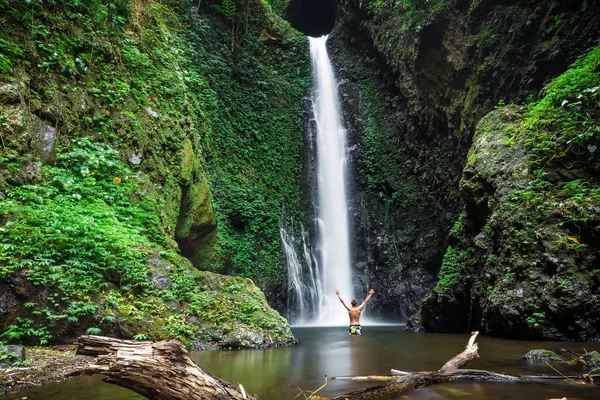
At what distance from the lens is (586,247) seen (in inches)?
264

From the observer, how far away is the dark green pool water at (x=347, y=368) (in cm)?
330

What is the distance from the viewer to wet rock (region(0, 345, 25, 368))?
3.84 m

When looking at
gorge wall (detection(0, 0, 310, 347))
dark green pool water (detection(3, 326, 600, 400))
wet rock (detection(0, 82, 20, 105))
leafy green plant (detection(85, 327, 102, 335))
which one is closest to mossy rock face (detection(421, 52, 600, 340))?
dark green pool water (detection(3, 326, 600, 400))

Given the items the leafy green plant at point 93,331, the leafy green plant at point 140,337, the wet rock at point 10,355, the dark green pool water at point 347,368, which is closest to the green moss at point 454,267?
the dark green pool water at point 347,368

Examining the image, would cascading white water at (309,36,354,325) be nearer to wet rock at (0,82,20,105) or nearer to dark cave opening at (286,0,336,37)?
dark cave opening at (286,0,336,37)

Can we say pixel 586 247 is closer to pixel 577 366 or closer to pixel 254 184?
pixel 577 366

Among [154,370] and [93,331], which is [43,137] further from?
[154,370]

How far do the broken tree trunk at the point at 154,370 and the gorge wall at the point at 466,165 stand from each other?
21.0ft

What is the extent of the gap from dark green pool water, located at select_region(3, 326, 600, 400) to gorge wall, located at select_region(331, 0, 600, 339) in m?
1.35

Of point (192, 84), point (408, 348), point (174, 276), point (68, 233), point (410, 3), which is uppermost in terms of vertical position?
point (410, 3)

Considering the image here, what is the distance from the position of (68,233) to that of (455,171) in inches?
470

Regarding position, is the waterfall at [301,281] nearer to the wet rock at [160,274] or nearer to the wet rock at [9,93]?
the wet rock at [160,274]

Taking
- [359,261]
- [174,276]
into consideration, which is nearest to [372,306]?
[359,261]

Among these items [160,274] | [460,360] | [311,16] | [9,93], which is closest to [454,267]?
[460,360]
